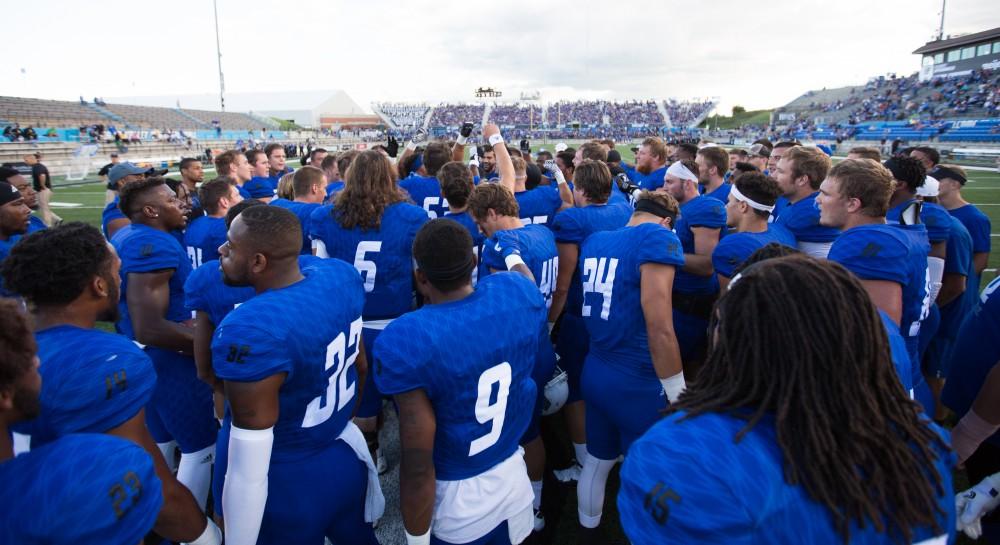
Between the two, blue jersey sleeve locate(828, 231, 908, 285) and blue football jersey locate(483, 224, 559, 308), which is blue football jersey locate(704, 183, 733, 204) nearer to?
blue football jersey locate(483, 224, 559, 308)

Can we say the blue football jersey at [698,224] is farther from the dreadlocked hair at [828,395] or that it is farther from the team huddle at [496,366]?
the dreadlocked hair at [828,395]

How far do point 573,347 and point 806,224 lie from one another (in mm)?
1889

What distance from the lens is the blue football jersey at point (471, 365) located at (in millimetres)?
1853

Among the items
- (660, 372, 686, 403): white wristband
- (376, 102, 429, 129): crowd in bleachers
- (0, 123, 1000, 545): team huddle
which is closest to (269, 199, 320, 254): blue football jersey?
(0, 123, 1000, 545): team huddle

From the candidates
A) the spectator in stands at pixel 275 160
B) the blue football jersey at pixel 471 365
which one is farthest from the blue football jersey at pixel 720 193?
the spectator in stands at pixel 275 160

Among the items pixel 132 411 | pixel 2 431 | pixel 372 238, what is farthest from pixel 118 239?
pixel 2 431

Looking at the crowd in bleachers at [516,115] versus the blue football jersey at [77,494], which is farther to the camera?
the crowd in bleachers at [516,115]

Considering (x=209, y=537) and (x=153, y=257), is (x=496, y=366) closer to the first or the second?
(x=209, y=537)

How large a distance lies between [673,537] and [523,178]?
449 centimetres

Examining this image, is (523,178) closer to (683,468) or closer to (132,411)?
(132,411)

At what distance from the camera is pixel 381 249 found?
11.8 ft

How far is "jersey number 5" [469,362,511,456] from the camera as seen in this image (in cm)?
199

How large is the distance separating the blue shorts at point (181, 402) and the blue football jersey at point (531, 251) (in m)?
1.81

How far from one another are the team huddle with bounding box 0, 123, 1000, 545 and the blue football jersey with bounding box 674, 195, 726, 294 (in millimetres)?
17
